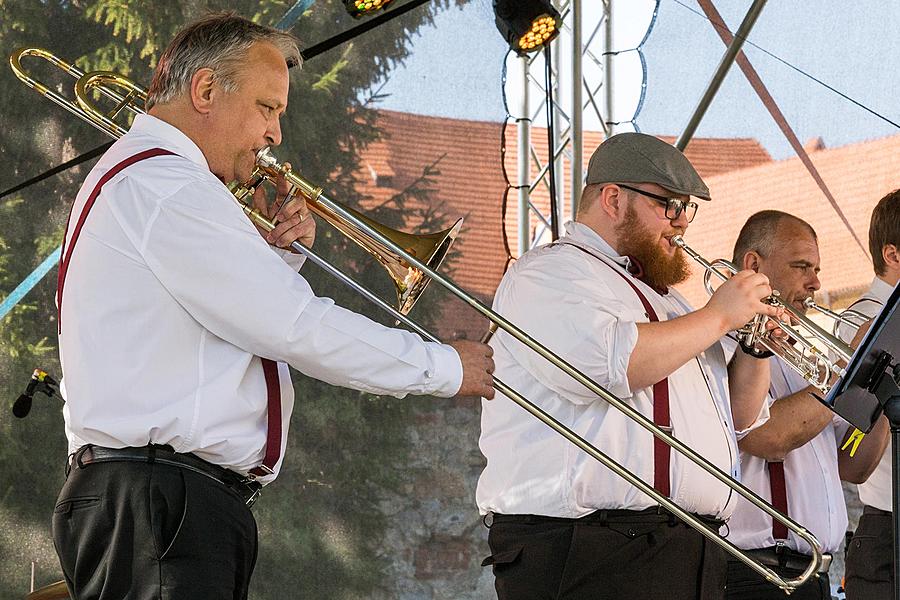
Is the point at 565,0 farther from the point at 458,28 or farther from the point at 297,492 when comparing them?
the point at 297,492

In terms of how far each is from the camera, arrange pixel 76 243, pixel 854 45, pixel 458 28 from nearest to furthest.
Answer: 1. pixel 76 243
2. pixel 854 45
3. pixel 458 28

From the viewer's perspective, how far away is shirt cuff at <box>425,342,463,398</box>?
7.96ft

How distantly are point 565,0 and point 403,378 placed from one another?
332 centimetres

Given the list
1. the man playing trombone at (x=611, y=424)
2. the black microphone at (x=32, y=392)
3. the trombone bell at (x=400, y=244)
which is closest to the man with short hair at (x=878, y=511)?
the man playing trombone at (x=611, y=424)

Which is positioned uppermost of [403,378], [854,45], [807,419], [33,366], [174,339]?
[854,45]

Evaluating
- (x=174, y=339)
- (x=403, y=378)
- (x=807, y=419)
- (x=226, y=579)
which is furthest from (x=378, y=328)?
(x=807, y=419)

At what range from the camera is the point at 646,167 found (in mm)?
3479

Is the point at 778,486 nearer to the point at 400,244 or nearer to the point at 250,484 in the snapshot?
the point at 400,244

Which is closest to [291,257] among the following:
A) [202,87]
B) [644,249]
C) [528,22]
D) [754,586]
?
[202,87]

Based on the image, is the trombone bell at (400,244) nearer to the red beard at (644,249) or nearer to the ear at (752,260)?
the red beard at (644,249)

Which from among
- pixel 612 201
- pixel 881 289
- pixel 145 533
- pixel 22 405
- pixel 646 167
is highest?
pixel 881 289

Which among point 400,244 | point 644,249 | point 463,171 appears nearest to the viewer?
point 400,244

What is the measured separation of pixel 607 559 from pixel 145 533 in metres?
1.24

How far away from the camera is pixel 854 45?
5.09m
